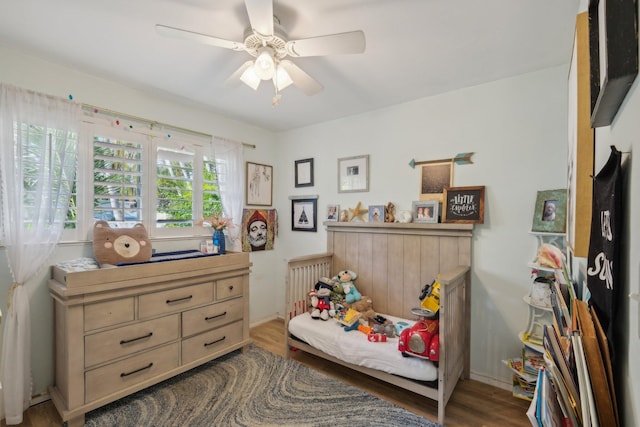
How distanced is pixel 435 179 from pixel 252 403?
2.32 metres

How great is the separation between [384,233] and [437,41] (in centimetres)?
167

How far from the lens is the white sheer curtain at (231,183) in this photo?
10.3ft

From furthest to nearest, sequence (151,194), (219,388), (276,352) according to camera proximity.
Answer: (276,352) → (151,194) → (219,388)

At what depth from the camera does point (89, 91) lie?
7.36ft

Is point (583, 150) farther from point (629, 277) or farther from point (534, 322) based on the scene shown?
point (534, 322)

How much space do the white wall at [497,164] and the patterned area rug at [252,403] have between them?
101 centimetres

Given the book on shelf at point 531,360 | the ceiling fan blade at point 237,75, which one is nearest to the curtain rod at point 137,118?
the ceiling fan blade at point 237,75

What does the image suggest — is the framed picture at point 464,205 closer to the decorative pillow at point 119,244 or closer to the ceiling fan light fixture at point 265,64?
the ceiling fan light fixture at point 265,64

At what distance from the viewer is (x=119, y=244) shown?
2.25m

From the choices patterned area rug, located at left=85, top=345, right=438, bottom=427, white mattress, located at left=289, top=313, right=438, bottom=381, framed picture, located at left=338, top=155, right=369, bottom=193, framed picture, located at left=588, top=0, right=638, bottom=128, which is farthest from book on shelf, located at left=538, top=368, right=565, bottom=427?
framed picture, located at left=338, top=155, right=369, bottom=193

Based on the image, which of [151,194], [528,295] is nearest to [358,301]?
[528,295]

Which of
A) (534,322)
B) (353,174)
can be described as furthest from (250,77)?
(534,322)

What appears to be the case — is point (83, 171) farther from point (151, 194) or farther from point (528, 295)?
point (528, 295)

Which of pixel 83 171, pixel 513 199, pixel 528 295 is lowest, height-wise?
pixel 528 295
